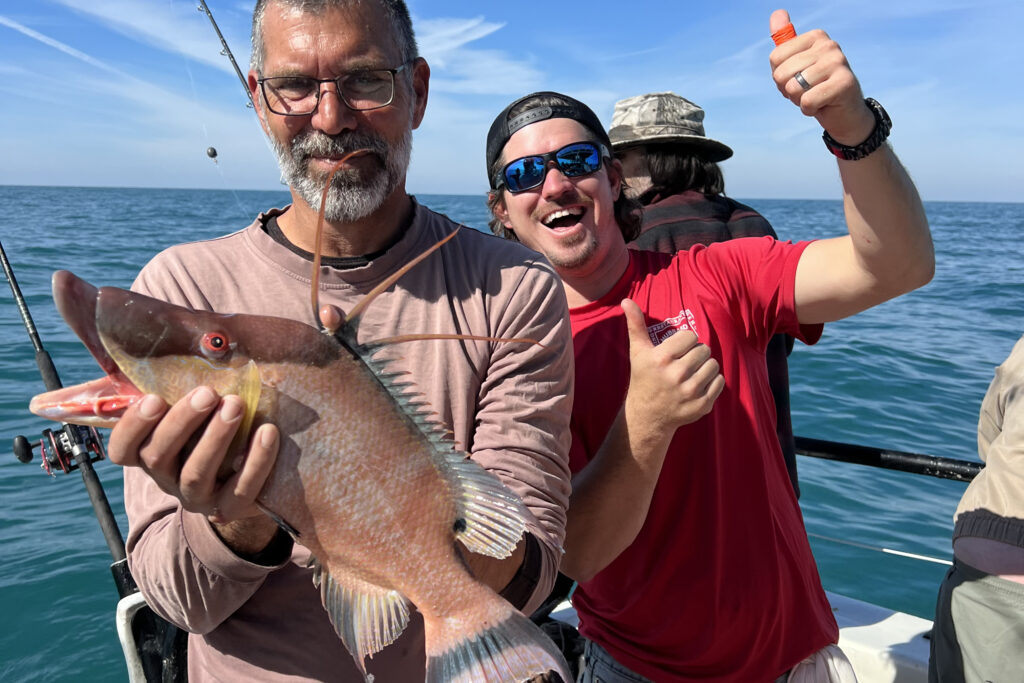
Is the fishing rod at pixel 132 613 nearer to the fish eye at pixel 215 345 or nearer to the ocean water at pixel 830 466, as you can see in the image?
the fish eye at pixel 215 345

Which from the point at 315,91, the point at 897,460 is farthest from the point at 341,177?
the point at 897,460

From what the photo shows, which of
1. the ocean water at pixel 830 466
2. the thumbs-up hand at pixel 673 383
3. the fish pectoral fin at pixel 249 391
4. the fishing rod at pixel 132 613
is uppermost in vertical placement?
the fish pectoral fin at pixel 249 391

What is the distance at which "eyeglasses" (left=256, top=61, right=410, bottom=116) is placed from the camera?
1857 mm

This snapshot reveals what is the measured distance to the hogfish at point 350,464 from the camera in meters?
1.36

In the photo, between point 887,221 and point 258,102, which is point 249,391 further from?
point 887,221

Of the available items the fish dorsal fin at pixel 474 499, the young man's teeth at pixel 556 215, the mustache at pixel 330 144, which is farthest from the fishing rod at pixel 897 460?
the mustache at pixel 330 144

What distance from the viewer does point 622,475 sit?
2.16m

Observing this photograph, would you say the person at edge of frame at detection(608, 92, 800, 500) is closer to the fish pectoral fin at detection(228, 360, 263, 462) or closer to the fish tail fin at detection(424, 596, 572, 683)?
the fish tail fin at detection(424, 596, 572, 683)

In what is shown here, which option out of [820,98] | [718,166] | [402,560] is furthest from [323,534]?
[718,166]

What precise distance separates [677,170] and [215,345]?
3398 millimetres

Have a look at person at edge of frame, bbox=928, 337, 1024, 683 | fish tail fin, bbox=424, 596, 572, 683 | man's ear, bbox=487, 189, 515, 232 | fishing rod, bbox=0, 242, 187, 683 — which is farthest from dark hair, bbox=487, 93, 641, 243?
fishing rod, bbox=0, 242, 187, 683

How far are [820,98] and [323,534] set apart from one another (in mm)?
1642

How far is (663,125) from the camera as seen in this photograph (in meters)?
4.19

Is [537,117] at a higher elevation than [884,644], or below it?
higher
